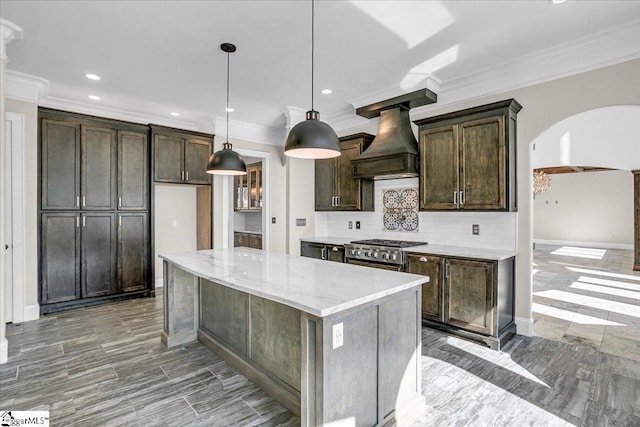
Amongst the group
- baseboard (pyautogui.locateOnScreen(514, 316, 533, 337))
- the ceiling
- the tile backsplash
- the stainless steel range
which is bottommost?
baseboard (pyautogui.locateOnScreen(514, 316, 533, 337))

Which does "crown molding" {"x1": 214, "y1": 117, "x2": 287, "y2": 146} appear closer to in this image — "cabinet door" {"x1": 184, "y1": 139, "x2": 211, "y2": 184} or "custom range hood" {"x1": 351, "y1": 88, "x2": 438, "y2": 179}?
"cabinet door" {"x1": 184, "y1": 139, "x2": 211, "y2": 184}

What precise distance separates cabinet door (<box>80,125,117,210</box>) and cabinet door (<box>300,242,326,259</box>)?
2848mm

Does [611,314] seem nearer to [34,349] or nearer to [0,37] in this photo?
[34,349]

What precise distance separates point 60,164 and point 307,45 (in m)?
3.58

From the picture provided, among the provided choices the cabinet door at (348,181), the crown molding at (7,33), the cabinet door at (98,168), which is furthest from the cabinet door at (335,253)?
the crown molding at (7,33)

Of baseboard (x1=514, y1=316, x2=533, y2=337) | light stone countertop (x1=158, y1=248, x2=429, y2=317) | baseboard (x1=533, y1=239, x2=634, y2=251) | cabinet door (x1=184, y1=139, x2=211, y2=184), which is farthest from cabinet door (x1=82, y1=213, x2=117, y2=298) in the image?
baseboard (x1=533, y1=239, x2=634, y2=251)

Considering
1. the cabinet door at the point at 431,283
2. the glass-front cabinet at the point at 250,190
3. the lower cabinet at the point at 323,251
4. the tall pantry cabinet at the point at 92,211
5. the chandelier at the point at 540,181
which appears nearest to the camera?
→ the cabinet door at the point at 431,283

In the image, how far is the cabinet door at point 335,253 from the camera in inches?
183

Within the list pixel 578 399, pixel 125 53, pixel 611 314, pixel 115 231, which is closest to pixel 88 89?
pixel 125 53

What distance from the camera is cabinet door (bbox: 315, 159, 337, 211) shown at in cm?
520

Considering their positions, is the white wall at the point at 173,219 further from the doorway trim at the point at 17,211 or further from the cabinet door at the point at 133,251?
the doorway trim at the point at 17,211

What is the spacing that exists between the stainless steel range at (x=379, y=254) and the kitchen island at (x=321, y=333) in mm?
1422

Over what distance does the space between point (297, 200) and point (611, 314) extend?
15.2 feet

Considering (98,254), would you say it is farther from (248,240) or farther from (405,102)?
(405,102)
